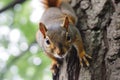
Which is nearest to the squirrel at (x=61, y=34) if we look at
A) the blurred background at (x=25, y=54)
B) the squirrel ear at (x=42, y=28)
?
the squirrel ear at (x=42, y=28)

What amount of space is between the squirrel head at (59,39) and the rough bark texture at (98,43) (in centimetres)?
8

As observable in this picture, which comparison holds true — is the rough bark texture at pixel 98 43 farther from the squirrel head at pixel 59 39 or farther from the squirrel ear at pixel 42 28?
the squirrel ear at pixel 42 28

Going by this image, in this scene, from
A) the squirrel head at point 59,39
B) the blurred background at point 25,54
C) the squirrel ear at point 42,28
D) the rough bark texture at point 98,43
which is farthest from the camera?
the blurred background at point 25,54

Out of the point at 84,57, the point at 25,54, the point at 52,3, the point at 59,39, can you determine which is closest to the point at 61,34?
the point at 59,39

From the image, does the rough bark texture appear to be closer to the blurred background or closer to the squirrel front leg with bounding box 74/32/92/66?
the squirrel front leg with bounding box 74/32/92/66

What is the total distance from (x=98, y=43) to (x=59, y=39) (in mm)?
223

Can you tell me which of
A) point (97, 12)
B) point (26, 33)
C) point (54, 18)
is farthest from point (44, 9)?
point (26, 33)

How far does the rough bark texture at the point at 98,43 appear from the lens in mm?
1397

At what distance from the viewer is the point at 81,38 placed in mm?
Answer: 1616

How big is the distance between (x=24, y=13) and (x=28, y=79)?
86 centimetres

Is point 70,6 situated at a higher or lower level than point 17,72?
higher

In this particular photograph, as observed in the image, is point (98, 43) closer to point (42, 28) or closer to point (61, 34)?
point (61, 34)

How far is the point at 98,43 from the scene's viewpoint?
4.87 ft

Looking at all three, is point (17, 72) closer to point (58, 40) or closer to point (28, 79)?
point (28, 79)
